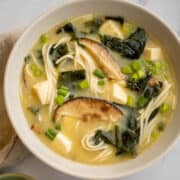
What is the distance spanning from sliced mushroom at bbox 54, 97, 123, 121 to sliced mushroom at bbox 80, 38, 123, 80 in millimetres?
123

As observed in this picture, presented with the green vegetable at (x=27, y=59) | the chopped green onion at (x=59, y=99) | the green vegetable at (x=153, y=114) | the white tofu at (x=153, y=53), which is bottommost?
the green vegetable at (x=153, y=114)

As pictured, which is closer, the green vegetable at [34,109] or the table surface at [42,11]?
the green vegetable at [34,109]

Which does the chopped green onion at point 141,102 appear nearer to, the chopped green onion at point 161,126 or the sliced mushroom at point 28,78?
the chopped green onion at point 161,126

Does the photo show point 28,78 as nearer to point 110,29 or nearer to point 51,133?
point 51,133

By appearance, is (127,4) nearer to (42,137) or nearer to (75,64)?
(75,64)

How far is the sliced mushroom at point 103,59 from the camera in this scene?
2244 millimetres

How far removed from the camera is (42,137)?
224 cm

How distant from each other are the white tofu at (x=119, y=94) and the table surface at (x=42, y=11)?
1.20 feet

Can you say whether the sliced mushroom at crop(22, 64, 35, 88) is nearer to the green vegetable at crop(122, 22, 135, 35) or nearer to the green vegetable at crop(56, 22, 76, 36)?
the green vegetable at crop(56, 22, 76, 36)

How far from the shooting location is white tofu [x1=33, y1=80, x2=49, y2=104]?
2213mm

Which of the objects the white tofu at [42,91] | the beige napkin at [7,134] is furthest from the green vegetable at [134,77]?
the beige napkin at [7,134]

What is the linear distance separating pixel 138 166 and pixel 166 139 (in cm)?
17

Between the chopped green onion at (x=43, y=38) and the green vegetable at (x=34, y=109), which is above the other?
the chopped green onion at (x=43, y=38)

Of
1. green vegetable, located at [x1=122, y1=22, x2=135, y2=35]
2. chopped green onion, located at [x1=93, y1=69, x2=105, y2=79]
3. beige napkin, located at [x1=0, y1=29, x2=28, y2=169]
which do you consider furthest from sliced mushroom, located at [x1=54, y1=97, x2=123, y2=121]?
green vegetable, located at [x1=122, y1=22, x2=135, y2=35]
